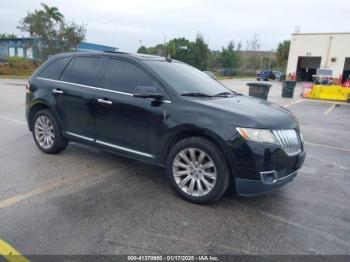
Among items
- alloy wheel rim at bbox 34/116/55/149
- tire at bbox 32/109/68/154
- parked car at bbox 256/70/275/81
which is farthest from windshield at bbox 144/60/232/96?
parked car at bbox 256/70/275/81

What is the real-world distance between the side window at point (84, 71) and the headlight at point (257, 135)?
233 cm

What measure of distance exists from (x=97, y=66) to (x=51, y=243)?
275 cm

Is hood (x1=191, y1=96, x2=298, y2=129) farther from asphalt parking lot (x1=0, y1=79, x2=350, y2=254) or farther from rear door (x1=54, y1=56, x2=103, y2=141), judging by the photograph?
rear door (x1=54, y1=56, x2=103, y2=141)

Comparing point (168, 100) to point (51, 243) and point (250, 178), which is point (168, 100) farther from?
point (51, 243)

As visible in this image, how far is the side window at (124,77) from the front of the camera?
4.25 metres

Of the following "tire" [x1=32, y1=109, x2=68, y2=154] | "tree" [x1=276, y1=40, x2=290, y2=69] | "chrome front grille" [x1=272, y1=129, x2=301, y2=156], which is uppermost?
"tree" [x1=276, y1=40, x2=290, y2=69]

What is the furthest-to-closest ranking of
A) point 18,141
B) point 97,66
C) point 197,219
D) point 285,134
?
point 18,141 → point 97,66 → point 285,134 → point 197,219

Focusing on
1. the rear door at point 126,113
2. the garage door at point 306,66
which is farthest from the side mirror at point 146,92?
the garage door at point 306,66

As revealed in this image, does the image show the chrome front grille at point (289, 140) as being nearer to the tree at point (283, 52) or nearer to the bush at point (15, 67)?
the bush at point (15, 67)

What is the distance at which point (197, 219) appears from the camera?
11.3 ft

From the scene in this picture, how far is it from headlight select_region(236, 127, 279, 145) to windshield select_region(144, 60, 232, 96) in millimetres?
1019

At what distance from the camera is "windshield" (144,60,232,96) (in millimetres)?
4198

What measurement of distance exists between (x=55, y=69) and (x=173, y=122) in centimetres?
264

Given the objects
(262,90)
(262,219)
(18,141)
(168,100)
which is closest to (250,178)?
(262,219)
